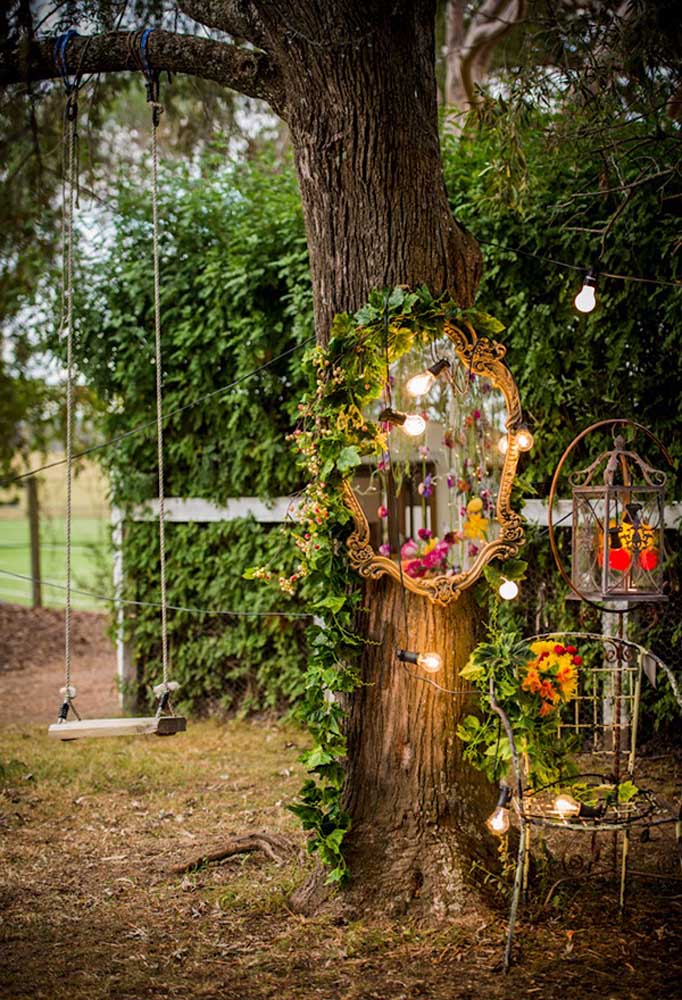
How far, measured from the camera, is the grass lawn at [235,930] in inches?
111

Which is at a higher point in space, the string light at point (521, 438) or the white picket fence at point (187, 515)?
the string light at point (521, 438)

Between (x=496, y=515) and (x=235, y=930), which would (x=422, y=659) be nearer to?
(x=496, y=515)

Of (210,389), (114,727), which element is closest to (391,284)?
(114,727)

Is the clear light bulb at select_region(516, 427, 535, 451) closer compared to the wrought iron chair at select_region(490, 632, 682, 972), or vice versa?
the wrought iron chair at select_region(490, 632, 682, 972)

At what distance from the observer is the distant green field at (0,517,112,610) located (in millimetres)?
8984

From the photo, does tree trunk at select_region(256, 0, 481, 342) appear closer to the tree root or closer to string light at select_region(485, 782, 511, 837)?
string light at select_region(485, 782, 511, 837)

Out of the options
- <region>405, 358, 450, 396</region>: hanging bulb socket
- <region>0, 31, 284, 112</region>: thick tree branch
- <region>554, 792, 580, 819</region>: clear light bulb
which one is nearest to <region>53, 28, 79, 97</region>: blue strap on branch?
Result: <region>0, 31, 284, 112</region>: thick tree branch

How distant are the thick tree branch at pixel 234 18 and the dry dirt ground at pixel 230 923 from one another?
9.80ft

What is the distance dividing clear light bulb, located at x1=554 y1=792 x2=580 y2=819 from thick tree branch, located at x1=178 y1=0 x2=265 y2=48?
2.72 m

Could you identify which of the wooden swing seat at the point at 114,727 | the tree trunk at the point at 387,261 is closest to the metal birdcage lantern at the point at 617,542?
the tree trunk at the point at 387,261

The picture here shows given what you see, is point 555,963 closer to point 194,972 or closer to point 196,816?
point 194,972

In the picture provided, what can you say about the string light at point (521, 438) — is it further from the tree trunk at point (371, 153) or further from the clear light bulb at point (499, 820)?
the clear light bulb at point (499, 820)

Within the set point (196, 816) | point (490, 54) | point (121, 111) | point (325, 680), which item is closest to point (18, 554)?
point (121, 111)

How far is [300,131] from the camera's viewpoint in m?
3.41
